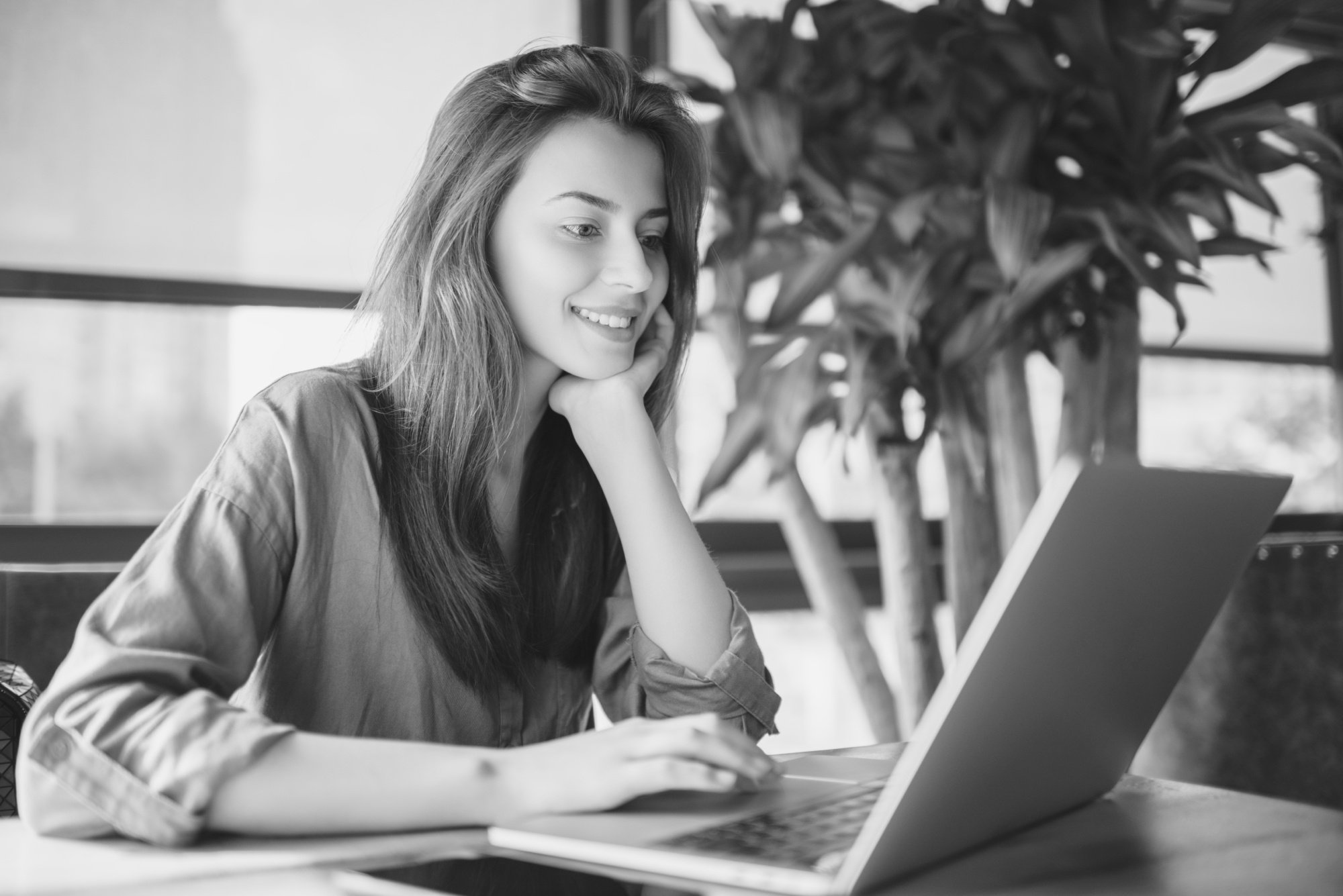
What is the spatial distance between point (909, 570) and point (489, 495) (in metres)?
1.05

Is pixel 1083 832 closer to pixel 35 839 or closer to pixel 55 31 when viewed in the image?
pixel 35 839

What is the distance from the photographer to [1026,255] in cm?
188

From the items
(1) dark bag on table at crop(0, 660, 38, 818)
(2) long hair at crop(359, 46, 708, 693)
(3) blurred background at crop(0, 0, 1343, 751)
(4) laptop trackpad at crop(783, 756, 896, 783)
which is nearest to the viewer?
(4) laptop trackpad at crop(783, 756, 896, 783)

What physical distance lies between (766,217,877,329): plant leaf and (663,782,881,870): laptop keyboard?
4.21 feet

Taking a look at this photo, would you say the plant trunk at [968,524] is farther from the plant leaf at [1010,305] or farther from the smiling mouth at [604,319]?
the smiling mouth at [604,319]

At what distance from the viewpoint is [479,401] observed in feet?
4.22

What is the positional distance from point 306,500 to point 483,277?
0.33 meters

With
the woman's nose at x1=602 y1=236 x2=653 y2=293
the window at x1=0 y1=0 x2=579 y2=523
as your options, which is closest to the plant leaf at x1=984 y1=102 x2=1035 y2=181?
the woman's nose at x1=602 y1=236 x2=653 y2=293

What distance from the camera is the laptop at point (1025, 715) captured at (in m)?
0.60

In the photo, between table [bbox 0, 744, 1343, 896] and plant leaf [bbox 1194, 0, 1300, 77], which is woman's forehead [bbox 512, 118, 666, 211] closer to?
table [bbox 0, 744, 1343, 896]

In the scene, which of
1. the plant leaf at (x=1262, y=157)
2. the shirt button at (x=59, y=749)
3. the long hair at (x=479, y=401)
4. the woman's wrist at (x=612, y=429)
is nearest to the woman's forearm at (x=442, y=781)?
the shirt button at (x=59, y=749)

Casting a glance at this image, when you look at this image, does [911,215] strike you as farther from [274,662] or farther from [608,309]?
[274,662]

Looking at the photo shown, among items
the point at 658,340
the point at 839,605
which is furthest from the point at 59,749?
the point at 839,605

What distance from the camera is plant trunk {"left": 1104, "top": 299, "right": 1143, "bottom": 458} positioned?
7.09 feet
